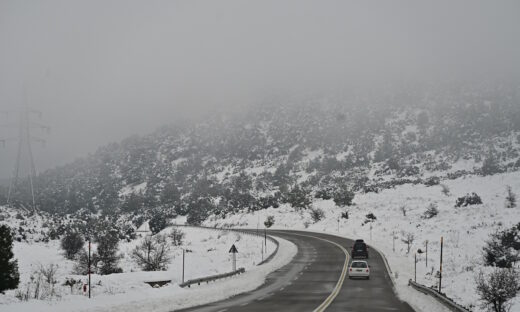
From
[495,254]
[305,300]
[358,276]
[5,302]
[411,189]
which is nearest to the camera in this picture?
[5,302]

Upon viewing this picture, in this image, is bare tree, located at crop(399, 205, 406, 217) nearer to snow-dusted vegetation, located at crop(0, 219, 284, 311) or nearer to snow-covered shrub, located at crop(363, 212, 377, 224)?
snow-covered shrub, located at crop(363, 212, 377, 224)

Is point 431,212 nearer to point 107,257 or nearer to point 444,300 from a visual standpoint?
point 107,257

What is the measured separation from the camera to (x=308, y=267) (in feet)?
131

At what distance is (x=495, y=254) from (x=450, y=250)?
310 inches

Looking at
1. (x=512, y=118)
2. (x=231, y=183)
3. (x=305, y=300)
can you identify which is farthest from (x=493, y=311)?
(x=512, y=118)

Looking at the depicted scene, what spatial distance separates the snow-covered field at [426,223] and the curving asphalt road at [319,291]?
121 centimetres

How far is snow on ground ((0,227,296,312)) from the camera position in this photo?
19.3m

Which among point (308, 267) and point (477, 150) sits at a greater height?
point (477, 150)

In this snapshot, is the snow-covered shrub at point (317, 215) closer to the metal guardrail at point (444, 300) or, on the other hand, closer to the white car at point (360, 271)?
the white car at point (360, 271)

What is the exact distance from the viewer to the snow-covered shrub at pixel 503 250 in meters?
35.9

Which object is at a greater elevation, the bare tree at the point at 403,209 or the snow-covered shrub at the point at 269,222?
the bare tree at the point at 403,209

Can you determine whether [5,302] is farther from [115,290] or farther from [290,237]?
[290,237]

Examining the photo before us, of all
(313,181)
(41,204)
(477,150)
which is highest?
(477,150)

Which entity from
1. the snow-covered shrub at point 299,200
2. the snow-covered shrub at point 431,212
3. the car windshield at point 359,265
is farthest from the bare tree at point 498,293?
the snow-covered shrub at point 299,200
